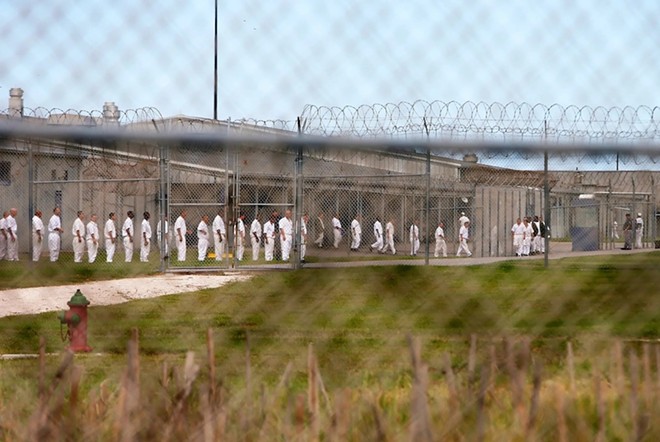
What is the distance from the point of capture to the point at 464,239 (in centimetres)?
470

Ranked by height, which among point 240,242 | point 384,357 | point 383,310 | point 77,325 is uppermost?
point 240,242

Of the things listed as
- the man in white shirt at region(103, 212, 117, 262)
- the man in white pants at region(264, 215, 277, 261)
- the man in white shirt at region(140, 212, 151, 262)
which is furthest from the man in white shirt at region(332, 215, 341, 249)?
the man in white shirt at region(140, 212, 151, 262)

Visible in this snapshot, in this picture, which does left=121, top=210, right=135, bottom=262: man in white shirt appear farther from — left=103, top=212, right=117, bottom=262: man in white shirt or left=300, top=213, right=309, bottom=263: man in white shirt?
left=300, top=213, right=309, bottom=263: man in white shirt

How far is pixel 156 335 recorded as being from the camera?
527 cm

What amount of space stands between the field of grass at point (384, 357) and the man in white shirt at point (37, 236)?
41 cm

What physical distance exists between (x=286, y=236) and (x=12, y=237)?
4.42 feet

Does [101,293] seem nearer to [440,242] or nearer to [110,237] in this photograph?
[110,237]

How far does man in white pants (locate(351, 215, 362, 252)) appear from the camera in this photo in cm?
311

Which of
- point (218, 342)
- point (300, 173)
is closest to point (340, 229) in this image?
point (300, 173)

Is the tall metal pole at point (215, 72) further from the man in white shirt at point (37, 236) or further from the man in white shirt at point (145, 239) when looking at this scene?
the man in white shirt at point (145, 239)

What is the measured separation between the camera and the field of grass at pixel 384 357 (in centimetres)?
322

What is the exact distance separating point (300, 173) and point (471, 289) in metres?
1.42

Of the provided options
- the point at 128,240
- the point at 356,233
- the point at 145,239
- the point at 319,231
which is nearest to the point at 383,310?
the point at 356,233

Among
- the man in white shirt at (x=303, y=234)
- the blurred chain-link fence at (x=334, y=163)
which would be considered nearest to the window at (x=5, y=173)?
the blurred chain-link fence at (x=334, y=163)
